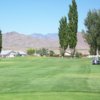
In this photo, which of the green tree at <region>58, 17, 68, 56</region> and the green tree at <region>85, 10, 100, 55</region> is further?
the green tree at <region>58, 17, 68, 56</region>

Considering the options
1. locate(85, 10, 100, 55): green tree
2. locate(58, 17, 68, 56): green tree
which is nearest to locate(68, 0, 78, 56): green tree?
locate(85, 10, 100, 55): green tree

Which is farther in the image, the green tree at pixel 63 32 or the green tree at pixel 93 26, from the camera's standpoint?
the green tree at pixel 63 32

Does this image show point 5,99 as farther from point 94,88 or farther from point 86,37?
point 86,37

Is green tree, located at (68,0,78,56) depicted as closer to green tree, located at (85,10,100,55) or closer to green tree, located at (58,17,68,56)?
green tree, located at (85,10,100,55)

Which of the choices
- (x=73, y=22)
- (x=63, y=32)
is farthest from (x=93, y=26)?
(x=63, y=32)

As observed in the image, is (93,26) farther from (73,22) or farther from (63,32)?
(63,32)

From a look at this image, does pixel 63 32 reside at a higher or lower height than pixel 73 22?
lower

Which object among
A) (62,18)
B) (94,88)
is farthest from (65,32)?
(94,88)

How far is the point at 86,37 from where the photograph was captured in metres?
101

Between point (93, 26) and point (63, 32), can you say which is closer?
point (93, 26)

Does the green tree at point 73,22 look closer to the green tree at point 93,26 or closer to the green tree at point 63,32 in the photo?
the green tree at point 93,26

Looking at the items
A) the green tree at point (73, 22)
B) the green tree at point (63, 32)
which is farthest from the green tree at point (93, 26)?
the green tree at point (63, 32)

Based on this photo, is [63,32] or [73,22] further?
[63,32]

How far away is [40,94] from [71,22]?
83.0 meters
